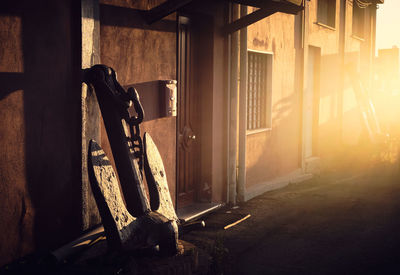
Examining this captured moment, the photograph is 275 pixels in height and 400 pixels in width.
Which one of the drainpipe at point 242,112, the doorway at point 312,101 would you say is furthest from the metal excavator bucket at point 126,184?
the doorway at point 312,101

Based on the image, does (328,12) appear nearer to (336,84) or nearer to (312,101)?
(336,84)

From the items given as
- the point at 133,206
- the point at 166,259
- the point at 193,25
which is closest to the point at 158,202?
the point at 133,206

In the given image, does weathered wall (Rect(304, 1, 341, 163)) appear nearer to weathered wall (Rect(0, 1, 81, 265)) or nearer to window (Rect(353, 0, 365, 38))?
window (Rect(353, 0, 365, 38))

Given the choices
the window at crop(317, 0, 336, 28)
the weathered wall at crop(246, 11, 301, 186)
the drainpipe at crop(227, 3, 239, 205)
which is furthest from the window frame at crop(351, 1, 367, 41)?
the drainpipe at crop(227, 3, 239, 205)

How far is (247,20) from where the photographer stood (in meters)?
7.34

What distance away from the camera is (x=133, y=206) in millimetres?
3887

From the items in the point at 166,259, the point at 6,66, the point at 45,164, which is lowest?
the point at 166,259

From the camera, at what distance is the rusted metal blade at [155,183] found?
159 inches

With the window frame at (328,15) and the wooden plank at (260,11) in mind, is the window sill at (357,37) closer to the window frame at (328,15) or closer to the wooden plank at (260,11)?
the window frame at (328,15)

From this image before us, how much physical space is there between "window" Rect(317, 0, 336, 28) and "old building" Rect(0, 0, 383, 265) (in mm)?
40

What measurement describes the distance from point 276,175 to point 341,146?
471cm

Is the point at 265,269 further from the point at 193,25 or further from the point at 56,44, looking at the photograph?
the point at 193,25

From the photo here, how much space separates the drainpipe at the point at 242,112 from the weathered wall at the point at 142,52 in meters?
1.82

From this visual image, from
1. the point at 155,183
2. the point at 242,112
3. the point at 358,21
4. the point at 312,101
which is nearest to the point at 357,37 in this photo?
the point at 358,21
